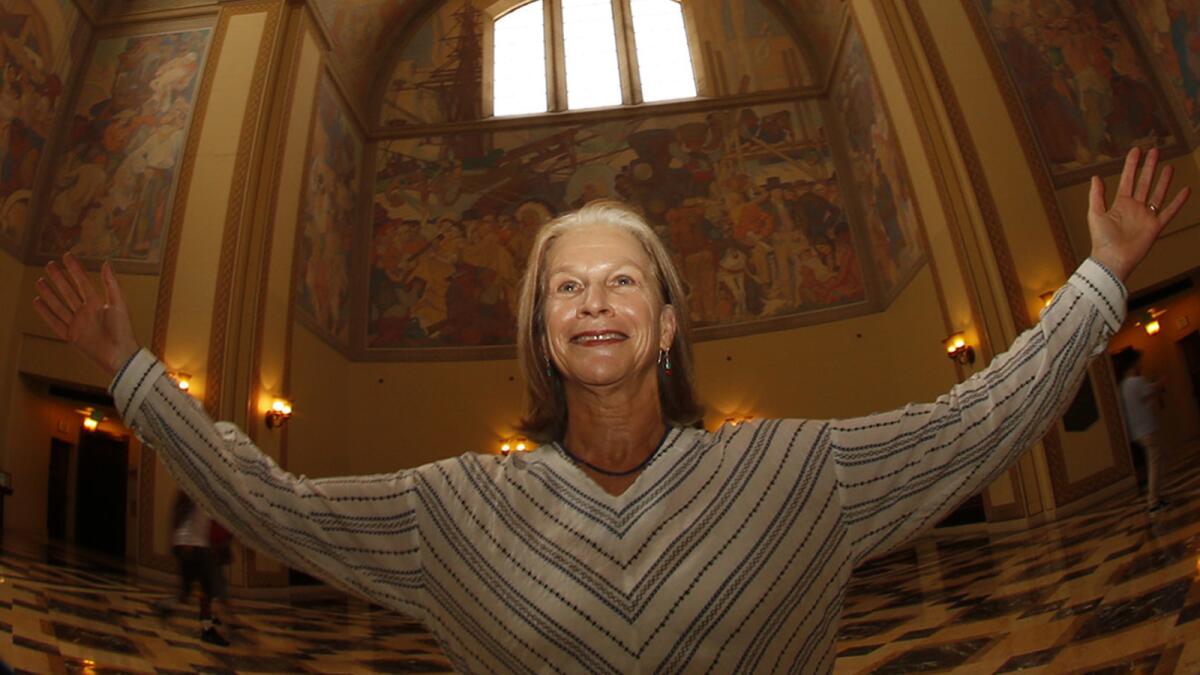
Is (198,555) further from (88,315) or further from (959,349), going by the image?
(959,349)

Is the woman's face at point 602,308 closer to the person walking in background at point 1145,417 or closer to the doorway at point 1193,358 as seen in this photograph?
the person walking in background at point 1145,417

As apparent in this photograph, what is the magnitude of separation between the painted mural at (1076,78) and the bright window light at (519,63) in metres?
9.03

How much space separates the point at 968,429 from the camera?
1083mm

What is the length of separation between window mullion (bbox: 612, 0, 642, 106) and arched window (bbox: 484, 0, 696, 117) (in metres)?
0.02

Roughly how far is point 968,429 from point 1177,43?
11.8 meters

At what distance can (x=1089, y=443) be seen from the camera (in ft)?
32.4

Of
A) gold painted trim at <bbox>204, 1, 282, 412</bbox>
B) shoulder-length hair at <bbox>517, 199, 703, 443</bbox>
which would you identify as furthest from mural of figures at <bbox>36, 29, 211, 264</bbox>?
shoulder-length hair at <bbox>517, 199, 703, 443</bbox>

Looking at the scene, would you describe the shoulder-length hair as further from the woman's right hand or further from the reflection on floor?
the reflection on floor

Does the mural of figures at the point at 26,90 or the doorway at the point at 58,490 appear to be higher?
the mural of figures at the point at 26,90

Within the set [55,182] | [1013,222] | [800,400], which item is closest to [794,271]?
[800,400]

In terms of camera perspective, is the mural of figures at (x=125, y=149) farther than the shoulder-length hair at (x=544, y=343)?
Yes

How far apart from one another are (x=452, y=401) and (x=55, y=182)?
707 cm

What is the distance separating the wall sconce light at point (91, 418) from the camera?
10695 mm

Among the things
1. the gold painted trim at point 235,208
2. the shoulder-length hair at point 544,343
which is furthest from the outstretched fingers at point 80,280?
the gold painted trim at point 235,208
